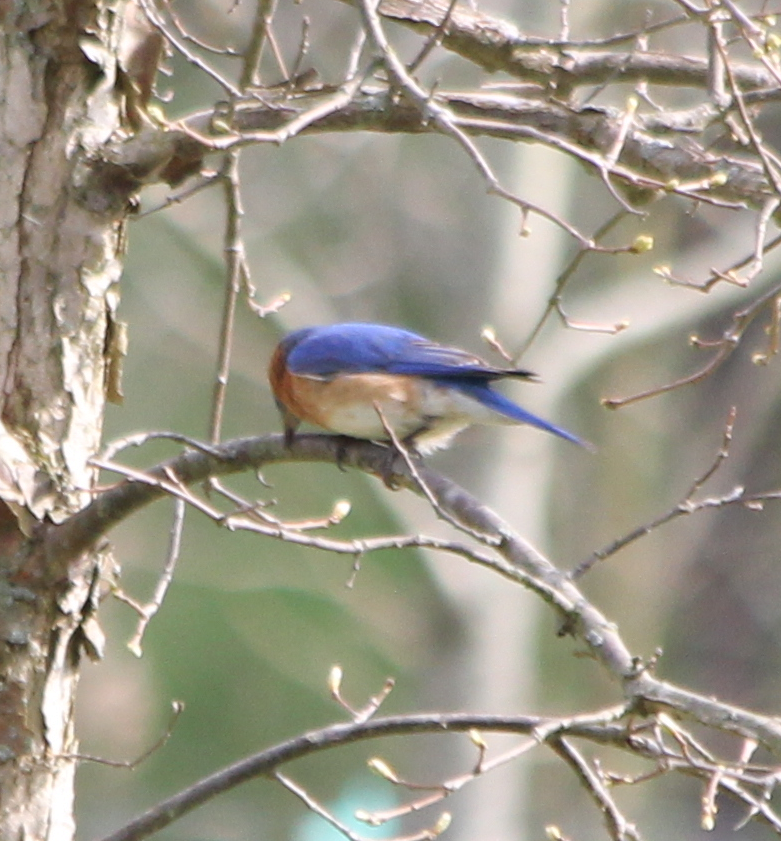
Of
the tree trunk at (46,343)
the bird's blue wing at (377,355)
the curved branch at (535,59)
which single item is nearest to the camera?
the tree trunk at (46,343)

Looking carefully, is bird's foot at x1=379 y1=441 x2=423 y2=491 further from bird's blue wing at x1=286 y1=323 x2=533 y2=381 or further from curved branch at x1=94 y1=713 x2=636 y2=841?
curved branch at x1=94 y1=713 x2=636 y2=841

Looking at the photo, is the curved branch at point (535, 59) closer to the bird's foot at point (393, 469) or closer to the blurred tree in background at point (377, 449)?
the blurred tree in background at point (377, 449)

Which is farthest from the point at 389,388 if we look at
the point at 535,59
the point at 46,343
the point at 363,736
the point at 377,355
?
the point at 363,736

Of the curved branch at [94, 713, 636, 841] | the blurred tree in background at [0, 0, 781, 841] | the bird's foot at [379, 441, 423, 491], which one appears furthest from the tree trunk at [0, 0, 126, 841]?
the bird's foot at [379, 441, 423, 491]

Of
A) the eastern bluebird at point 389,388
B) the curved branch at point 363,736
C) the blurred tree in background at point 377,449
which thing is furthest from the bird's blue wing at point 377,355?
the curved branch at point 363,736

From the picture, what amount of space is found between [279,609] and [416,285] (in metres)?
4.16

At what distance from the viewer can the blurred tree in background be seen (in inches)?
105

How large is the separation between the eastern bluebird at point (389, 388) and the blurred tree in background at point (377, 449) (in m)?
0.47

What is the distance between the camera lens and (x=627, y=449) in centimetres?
1163

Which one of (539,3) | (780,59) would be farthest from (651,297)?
(780,59)

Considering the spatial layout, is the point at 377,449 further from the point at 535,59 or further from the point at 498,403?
the point at 535,59

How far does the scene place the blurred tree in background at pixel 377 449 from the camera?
2.67 m

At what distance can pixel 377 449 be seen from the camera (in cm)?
349

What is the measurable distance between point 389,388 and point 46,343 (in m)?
1.35
